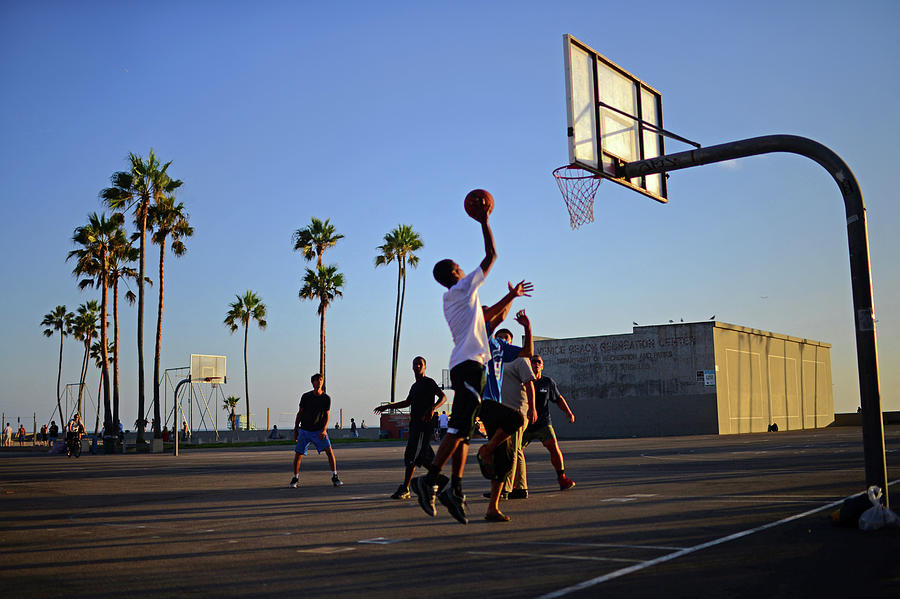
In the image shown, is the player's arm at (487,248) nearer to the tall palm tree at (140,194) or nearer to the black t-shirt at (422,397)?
the black t-shirt at (422,397)

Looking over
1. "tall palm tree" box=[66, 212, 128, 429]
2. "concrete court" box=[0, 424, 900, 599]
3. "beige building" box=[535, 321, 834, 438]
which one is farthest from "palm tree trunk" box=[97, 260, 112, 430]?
"concrete court" box=[0, 424, 900, 599]

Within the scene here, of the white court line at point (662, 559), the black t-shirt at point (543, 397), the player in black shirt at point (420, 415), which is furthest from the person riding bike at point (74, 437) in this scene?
the white court line at point (662, 559)

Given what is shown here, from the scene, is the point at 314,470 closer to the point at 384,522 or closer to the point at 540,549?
the point at 384,522

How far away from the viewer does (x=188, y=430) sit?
57.6 metres

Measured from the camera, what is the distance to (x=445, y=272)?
22.2ft

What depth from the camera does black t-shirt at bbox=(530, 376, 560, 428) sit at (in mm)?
11969

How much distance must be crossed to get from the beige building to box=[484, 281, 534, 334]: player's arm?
43113 mm

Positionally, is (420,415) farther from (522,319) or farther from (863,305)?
(863,305)

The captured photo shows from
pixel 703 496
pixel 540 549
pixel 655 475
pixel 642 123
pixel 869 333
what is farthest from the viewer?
pixel 655 475

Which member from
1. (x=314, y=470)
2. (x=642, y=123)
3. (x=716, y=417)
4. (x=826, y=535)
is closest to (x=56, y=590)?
(x=826, y=535)

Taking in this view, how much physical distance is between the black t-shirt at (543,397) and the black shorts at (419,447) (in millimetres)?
1544

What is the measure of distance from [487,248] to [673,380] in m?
44.5

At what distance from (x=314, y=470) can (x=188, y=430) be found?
40.9 m

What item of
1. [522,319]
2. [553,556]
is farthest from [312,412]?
[553,556]
